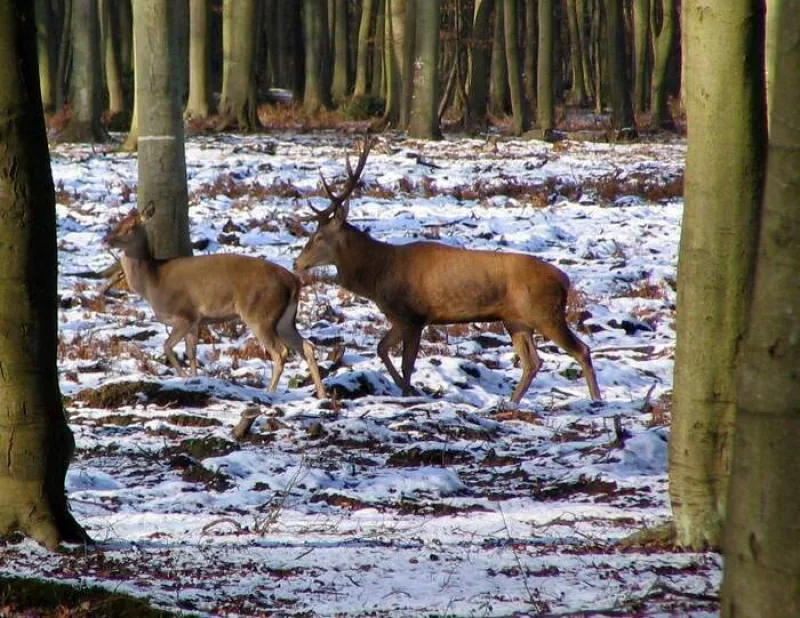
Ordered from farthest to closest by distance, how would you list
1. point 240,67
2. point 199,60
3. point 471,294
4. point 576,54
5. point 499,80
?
point 576,54 → point 499,80 → point 199,60 → point 240,67 → point 471,294

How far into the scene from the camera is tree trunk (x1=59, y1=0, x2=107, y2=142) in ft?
81.5

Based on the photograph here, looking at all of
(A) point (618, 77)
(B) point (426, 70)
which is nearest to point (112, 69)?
(B) point (426, 70)

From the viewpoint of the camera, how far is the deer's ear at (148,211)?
43.6 ft

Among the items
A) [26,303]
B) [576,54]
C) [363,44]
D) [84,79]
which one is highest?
[363,44]

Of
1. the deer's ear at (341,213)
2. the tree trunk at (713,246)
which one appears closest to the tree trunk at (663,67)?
the deer's ear at (341,213)

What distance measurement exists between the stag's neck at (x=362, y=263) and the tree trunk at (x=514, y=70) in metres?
18.2

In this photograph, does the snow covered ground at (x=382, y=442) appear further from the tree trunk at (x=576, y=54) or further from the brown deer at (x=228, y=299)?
the tree trunk at (x=576, y=54)

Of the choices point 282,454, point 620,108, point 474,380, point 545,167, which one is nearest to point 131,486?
point 282,454

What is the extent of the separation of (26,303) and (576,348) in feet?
23.6

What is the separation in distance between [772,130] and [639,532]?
3247mm

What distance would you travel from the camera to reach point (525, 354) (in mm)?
12266

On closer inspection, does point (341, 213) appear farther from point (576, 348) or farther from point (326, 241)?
point (576, 348)

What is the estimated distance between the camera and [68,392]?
10.5m

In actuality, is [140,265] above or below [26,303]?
below
